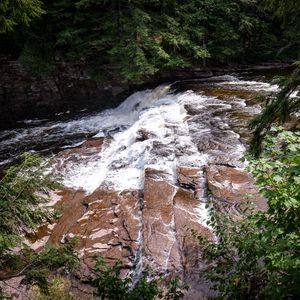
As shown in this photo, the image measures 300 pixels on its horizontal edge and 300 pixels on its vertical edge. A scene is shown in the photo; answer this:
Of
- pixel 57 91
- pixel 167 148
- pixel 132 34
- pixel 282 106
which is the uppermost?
pixel 282 106

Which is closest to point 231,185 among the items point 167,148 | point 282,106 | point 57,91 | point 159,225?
point 159,225

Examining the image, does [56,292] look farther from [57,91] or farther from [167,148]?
[57,91]

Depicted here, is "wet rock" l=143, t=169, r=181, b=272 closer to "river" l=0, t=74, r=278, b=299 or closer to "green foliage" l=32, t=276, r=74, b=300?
"river" l=0, t=74, r=278, b=299

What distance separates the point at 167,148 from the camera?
377 inches

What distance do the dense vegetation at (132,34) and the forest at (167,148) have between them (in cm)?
6

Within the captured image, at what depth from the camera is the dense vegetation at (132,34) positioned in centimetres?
1427

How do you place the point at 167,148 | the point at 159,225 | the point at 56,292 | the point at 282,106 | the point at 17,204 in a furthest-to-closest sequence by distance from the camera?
the point at 167,148 < the point at 159,225 < the point at 56,292 < the point at 282,106 < the point at 17,204

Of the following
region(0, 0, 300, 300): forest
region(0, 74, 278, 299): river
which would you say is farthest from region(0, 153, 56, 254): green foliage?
region(0, 74, 278, 299): river

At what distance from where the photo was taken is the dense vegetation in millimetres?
14273

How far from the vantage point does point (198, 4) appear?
1856 centimetres

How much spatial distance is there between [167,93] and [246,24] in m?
6.31

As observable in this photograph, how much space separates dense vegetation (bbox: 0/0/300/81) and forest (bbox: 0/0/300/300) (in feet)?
0.19

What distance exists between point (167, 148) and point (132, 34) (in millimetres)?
6922

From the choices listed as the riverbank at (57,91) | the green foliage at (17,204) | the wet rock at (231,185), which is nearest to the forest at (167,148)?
the green foliage at (17,204)
